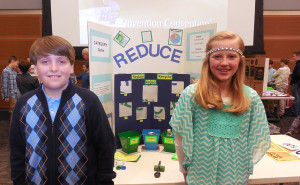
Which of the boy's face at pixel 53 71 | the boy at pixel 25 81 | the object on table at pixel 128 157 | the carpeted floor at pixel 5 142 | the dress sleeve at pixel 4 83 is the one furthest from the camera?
the dress sleeve at pixel 4 83

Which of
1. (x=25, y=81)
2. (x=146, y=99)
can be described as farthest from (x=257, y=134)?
(x=25, y=81)

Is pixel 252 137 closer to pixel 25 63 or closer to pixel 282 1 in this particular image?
pixel 25 63

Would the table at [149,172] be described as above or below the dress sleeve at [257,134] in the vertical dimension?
below

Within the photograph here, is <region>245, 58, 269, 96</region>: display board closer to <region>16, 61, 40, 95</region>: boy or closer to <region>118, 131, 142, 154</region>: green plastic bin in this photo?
<region>118, 131, 142, 154</region>: green plastic bin

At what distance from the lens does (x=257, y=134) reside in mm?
1218

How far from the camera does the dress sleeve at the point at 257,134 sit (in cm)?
121

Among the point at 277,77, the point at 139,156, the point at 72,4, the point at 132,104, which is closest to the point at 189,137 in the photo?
the point at 139,156

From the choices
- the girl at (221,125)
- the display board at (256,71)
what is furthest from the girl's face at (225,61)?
the display board at (256,71)

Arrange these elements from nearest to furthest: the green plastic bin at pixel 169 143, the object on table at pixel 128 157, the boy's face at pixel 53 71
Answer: the boy's face at pixel 53 71, the object on table at pixel 128 157, the green plastic bin at pixel 169 143

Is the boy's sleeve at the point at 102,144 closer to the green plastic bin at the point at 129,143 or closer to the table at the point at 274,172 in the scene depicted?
the green plastic bin at the point at 129,143

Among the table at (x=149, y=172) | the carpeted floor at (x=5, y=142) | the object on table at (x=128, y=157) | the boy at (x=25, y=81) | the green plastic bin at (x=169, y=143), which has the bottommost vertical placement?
the carpeted floor at (x=5, y=142)

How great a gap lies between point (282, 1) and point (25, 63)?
683 cm

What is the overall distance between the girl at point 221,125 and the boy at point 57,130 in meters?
0.42

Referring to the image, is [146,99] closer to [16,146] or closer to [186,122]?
[186,122]
